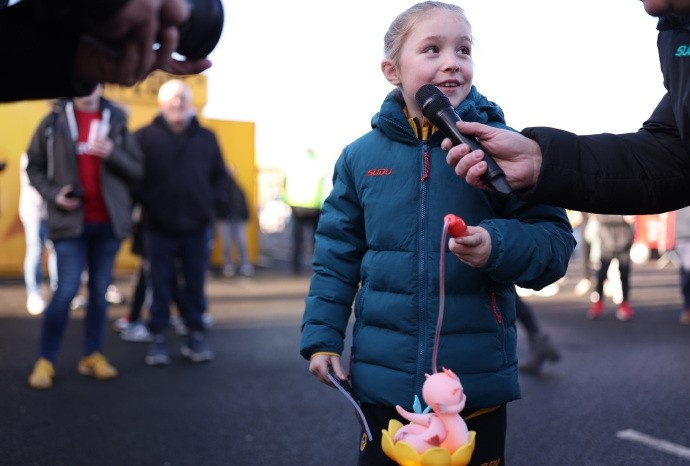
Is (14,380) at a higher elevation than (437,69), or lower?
lower

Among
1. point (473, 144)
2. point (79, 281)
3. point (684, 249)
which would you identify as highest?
point (473, 144)

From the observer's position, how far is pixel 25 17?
141 cm

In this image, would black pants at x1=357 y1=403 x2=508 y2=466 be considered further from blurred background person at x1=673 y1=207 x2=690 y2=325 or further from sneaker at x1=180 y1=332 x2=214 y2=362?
blurred background person at x1=673 y1=207 x2=690 y2=325

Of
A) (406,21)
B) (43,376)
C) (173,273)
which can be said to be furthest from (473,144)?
(173,273)

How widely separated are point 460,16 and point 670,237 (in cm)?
1463

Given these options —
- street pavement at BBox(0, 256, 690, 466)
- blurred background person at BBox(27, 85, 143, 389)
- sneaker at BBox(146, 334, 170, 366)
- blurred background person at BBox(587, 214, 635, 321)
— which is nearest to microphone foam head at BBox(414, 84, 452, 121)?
street pavement at BBox(0, 256, 690, 466)


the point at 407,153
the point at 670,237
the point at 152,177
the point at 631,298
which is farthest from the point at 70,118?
the point at 670,237

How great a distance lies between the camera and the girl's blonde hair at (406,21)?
2.18 meters

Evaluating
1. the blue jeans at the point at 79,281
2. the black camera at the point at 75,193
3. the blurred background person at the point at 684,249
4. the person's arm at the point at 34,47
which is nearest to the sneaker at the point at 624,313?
the blurred background person at the point at 684,249

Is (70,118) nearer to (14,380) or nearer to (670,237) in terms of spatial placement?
(14,380)

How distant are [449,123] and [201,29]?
61cm

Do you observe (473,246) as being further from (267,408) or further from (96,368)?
(96,368)

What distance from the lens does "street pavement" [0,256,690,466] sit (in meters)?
3.52

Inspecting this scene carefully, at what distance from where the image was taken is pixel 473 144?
178 centimetres
